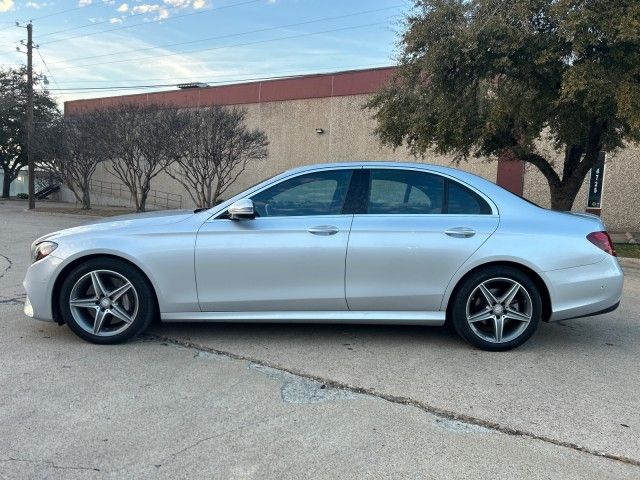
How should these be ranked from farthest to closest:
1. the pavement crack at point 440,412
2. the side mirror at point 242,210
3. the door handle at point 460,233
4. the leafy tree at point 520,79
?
the leafy tree at point 520,79 → the door handle at point 460,233 → the side mirror at point 242,210 → the pavement crack at point 440,412

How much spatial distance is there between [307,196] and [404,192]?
2.80 feet

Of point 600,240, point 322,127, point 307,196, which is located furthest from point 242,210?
point 322,127

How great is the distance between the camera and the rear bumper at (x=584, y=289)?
432 cm

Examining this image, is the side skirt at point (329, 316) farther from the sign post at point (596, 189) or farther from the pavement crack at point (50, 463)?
the sign post at point (596, 189)

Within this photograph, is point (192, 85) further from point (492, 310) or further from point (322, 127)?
point (492, 310)

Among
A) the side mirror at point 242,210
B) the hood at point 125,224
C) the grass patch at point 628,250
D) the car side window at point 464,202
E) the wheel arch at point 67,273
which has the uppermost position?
the car side window at point 464,202

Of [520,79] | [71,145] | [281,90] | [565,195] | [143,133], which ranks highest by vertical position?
[281,90]

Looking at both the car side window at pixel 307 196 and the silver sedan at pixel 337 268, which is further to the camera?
the car side window at pixel 307 196

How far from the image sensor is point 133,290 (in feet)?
14.4

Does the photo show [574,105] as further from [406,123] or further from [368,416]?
[368,416]

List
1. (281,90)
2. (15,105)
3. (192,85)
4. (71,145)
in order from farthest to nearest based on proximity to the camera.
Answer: (15,105), (192,85), (281,90), (71,145)

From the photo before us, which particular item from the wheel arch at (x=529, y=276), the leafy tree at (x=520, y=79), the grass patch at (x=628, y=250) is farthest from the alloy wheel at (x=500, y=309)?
the grass patch at (x=628, y=250)

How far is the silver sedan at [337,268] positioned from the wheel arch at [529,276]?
0.04 ft

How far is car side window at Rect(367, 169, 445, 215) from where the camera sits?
175 inches
